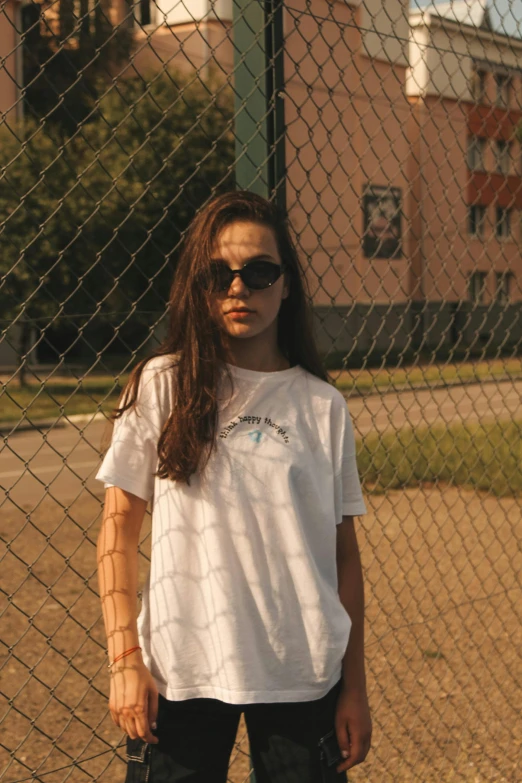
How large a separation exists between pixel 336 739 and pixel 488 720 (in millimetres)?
1900

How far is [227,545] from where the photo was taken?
1.75 meters

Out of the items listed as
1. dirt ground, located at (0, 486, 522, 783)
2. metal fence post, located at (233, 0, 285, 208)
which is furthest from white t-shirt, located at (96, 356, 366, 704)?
metal fence post, located at (233, 0, 285, 208)

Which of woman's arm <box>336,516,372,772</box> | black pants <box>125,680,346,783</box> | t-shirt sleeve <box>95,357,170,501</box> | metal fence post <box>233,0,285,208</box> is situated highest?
metal fence post <box>233,0,285,208</box>

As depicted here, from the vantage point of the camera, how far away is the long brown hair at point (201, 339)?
1735 mm

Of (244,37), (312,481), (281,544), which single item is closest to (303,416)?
(312,481)

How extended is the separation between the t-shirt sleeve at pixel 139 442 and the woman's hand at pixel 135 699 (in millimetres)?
292

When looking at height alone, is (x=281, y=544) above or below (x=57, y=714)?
above

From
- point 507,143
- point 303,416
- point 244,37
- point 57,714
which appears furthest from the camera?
point 57,714

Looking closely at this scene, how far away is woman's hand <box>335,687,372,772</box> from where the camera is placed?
73.1 inches

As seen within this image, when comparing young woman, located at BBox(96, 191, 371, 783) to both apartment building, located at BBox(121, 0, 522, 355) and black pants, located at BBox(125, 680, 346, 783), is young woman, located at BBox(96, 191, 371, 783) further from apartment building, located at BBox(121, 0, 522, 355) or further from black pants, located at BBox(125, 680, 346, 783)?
apartment building, located at BBox(121, 0, 522, 355)

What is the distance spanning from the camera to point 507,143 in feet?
11.1

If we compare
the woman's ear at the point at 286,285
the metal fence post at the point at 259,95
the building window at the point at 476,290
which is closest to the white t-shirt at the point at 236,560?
the woman's ear at the point at 286,285

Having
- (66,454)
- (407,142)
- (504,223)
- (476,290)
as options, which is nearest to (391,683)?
(476,290)

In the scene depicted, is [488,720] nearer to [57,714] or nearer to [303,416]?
[57,714]
